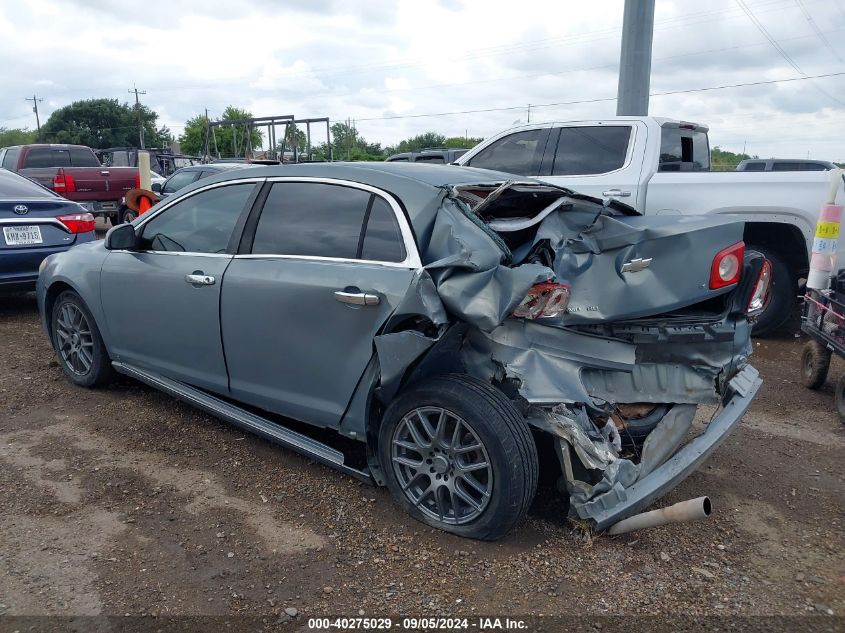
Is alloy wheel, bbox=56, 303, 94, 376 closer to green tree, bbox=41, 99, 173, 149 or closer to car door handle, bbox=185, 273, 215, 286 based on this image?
car door handle, bbox=185, 273, 215, 286

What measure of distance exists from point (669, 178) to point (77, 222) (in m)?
6.06

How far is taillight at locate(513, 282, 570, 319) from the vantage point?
3010mm

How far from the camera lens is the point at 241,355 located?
3.89 metres

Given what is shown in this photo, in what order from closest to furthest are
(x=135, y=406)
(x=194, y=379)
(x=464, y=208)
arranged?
(x=464, y=208), (x=194, y=379), (x=135, y=406)

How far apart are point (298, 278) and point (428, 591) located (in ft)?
5.33

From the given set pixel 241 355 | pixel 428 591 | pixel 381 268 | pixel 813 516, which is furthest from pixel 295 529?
pixel 813 516

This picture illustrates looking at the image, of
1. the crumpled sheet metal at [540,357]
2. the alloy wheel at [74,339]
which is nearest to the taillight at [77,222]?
the alloy wheel at [74,339]

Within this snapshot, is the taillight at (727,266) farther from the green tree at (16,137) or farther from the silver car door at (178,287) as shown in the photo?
the green tree at (16,137)

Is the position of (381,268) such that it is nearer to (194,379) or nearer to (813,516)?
(194,379)

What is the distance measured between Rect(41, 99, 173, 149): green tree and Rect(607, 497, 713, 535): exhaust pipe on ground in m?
79.3

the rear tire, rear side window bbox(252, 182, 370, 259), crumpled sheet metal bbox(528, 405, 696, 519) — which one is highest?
rear side window bbox(252, 182, 370, 259)

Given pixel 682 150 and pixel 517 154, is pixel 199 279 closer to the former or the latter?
pixel 517 154

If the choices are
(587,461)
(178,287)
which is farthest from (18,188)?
(587,461)

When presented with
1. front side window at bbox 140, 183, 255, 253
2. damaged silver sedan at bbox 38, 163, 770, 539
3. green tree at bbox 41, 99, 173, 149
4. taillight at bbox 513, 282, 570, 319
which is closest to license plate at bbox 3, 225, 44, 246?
front side window at bbox 140, 183, 255, 253
